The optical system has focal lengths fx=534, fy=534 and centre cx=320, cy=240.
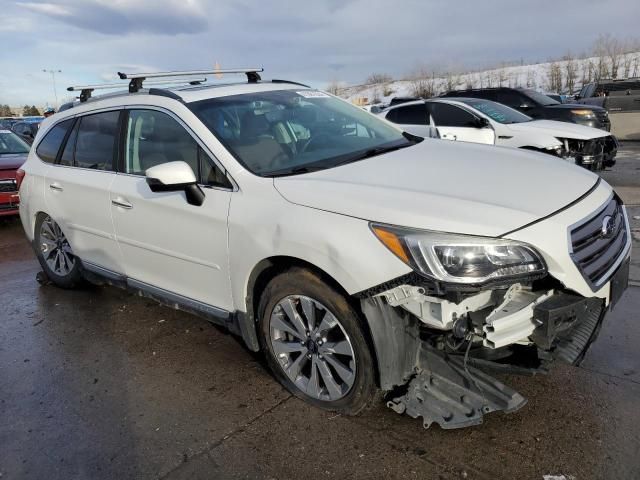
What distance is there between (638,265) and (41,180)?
5544 millimetres

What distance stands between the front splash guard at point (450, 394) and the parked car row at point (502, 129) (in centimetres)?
575

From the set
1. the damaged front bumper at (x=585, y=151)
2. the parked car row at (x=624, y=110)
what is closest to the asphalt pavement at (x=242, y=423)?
the damaged front bumper at (x=585, y=151)

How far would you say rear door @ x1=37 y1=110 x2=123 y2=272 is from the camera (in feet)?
13.4

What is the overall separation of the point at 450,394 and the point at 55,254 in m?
4.14

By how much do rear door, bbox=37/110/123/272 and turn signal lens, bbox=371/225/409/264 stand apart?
7.81 feet

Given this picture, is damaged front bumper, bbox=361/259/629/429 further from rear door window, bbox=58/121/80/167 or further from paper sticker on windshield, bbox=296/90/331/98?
rear door window, bbox=58/121/80/167

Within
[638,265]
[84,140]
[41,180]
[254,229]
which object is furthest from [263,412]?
[638,265]

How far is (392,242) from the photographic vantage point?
244 cm

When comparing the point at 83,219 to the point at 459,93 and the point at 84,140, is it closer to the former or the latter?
the point at 84,140

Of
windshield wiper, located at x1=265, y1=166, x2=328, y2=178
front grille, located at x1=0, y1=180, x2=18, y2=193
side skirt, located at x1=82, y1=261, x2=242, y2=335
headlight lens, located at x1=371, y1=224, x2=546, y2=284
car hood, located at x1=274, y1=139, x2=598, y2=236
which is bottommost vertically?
side skirt, located at x1=82, y1=261, x2=242, y2=335

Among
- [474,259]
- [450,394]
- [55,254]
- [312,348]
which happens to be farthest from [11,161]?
[474,259]

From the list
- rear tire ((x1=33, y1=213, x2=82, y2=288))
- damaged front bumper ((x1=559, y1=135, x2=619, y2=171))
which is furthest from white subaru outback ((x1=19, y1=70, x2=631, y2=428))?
damaged front bumper ((x1=559, y1=135, x2=619, y2=171))

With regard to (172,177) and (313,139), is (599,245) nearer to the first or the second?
(313,139)

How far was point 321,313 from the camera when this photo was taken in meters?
2.85
